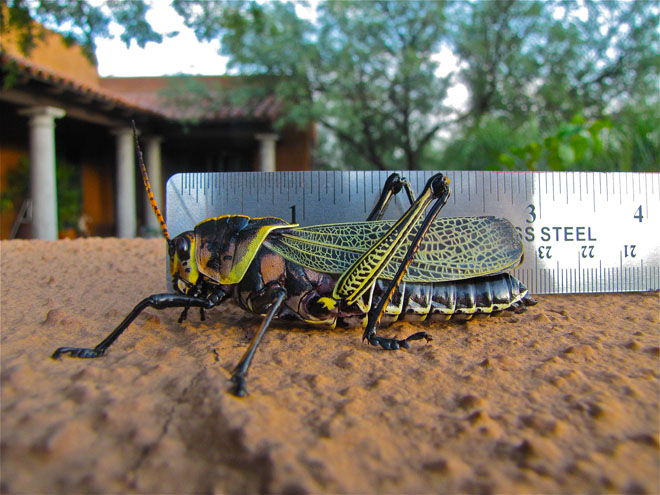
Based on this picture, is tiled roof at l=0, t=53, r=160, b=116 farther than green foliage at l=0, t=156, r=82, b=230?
No

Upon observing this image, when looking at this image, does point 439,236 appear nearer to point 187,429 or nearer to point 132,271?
point 187,429

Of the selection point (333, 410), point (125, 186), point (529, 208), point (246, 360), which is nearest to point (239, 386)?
point (246, 360)

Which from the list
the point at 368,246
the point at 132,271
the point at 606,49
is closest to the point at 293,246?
the point at 368,246

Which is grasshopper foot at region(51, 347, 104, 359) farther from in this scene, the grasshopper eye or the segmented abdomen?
the segmented abdomen

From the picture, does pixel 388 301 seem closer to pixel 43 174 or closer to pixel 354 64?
pixel 43 174

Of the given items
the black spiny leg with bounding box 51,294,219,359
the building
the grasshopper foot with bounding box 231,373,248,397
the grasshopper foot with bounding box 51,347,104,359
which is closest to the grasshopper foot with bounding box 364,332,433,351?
the grasshopper foot with bounding box 231,373,248,397
